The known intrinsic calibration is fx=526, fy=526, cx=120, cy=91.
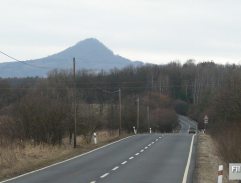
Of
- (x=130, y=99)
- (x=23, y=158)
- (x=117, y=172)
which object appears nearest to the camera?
(x=117, y=172)

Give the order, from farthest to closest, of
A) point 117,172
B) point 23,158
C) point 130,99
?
point 130,99 → point 23,158 → point 117,172

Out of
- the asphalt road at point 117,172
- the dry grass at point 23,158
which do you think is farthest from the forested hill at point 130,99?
the dry grass at point 23,158

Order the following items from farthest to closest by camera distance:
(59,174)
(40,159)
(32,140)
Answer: (32,140) → (40,159) → (59,174)

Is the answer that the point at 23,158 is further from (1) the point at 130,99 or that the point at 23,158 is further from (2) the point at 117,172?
(1) the point at 130,99

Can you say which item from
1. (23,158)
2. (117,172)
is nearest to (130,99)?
(23,158)

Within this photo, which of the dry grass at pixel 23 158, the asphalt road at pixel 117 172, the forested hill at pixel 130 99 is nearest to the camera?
the asphalt road at pixel 117 172

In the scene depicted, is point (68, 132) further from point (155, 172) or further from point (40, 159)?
point (155, 172)

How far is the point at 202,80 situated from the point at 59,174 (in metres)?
138

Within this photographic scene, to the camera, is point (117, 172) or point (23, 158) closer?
point (117, 172)

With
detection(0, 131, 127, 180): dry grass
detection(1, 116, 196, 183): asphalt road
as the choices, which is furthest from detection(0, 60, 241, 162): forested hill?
detection(0, 131, 127, 180): dry grass

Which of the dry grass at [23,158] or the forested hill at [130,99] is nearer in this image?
the dry grass at [23,158]

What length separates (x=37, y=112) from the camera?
36750 mm

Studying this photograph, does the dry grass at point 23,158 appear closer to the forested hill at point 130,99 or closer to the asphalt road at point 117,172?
the asphalt road at point 117,172

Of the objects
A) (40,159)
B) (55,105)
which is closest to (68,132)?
(55,105)
